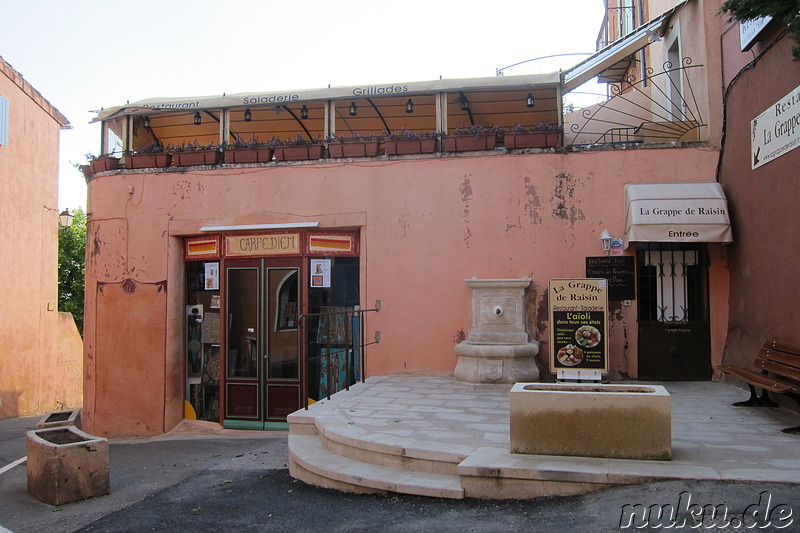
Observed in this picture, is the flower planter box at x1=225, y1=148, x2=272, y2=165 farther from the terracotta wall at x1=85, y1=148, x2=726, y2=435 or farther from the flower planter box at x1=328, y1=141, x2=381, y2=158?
the flower planter box at x1=328, y1=141, x2=381, y2=158

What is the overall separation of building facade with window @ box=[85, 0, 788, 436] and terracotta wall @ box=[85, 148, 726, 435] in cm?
3

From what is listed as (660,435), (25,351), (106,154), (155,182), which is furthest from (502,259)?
(25,351)

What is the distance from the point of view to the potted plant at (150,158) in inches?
440

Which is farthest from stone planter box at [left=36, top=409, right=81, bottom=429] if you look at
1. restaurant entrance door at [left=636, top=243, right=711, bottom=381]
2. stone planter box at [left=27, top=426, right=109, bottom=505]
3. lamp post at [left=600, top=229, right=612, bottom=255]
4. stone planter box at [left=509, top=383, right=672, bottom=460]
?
restaurant entrance door at [left=636, top=243, right=711, bottom=381]

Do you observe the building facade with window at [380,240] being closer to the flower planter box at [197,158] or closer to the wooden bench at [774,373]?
the flower planter box at [197,158]

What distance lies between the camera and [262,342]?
1062 cm

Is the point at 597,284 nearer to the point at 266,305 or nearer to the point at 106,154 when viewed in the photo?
the point at 266,305

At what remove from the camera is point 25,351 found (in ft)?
58.6

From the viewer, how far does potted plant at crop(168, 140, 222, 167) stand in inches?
434

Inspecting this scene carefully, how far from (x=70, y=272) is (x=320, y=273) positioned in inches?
731

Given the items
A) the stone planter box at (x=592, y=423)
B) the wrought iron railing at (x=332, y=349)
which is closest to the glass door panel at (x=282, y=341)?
the wrought iron railing at (x=332, y=349)

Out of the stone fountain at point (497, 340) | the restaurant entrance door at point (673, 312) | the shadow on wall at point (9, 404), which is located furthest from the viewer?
the shadow on wall at point (9, 404)

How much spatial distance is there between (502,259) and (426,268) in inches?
44.9

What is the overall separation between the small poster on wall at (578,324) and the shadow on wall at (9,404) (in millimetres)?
14539
